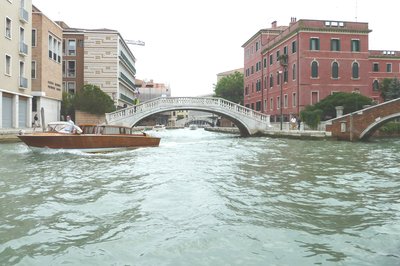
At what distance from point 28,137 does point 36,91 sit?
1648cm

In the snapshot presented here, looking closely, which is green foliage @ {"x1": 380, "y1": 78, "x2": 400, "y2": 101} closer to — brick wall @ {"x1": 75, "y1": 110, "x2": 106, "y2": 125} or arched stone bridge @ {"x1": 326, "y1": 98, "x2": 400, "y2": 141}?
arched stone bridge @ {"x1": 326, "y1": 98, "x2": 400, "y2": 141}

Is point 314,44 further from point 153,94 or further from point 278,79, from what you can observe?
point 153,94

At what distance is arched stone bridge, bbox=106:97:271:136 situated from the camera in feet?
95.1

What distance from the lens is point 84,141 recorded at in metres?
15.1

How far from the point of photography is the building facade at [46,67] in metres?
29.0

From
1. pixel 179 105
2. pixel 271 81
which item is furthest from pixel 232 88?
pixel 179 105

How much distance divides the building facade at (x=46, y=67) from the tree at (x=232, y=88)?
3363cm

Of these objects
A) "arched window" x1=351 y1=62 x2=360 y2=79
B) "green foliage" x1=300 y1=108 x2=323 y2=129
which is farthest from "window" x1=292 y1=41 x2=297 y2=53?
"green foliage" x1=300 y1=108 x2=323 y2=129

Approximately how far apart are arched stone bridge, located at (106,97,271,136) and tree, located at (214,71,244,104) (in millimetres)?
31067

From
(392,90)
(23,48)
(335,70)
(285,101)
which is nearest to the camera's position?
(23,48)

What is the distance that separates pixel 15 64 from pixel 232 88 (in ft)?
136

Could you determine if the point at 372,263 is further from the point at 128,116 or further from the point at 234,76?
the point at 234,76

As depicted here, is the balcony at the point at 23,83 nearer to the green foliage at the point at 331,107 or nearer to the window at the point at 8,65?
the window at the point at 8,65

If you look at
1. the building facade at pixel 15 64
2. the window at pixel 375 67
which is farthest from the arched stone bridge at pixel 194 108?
the window at pixel 375 67
